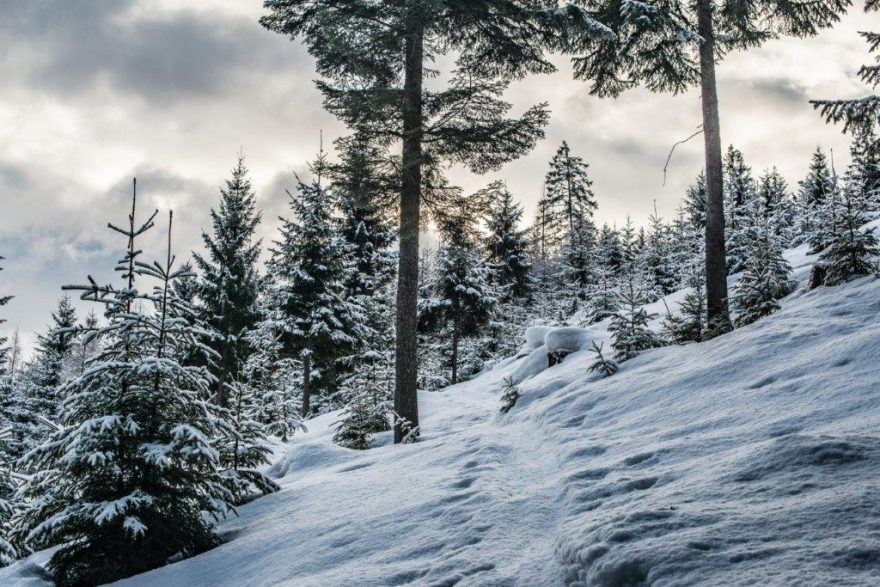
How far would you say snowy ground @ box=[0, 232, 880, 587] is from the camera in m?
2.35

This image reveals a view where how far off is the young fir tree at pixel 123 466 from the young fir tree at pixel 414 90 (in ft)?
18.1

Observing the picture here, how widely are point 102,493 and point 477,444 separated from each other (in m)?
4.48

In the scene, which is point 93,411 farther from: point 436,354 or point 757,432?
point 436,354

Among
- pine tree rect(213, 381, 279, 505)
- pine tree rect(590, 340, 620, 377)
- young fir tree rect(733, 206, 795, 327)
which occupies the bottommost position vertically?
pine tree rect(213, 381, 279, 505)

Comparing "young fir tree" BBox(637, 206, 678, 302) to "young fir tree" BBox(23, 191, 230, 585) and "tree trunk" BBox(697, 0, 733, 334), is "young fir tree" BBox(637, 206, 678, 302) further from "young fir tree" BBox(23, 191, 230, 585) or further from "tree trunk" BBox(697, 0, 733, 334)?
"young fir tree" BBox(23, 191, 230, 585)

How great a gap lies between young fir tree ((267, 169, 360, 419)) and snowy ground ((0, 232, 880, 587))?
46.3ft

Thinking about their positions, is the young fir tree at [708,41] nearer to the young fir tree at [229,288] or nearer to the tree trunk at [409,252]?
the tree trunk at [409,252]

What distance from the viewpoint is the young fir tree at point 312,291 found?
72.4 ft

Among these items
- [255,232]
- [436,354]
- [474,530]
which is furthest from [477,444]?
[436,354]

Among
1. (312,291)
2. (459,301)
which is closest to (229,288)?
(312,291)

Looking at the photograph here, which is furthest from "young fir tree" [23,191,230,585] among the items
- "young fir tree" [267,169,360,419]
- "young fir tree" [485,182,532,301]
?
"young fir tree" [485,182,532,301]

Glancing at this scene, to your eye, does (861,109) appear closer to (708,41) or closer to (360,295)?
(708,41)

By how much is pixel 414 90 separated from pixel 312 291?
1353 centimetres

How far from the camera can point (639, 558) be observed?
7.72ft
